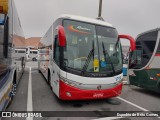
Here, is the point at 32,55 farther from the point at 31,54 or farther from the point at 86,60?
the point at 86,60

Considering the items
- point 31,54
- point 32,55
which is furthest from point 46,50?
point 31,54

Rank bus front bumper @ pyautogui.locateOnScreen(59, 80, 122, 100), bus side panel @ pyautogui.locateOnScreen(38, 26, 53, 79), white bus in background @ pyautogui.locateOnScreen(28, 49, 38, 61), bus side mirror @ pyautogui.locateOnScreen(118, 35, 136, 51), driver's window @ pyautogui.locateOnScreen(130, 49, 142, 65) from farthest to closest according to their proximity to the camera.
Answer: white bus in background @ pyautogui.locateOnScreen(28, 49, 38, 61) → driver's window @ pyautogui.locateOnScreen(130, 49, 142, 65) → bus side panel @ pyautogui.locateOnScreen(38, 26, 53, 79) → bus side mirror @ pyautogui.locateOnScreen(118, 35, 136, 51) → bus front bumper @ pyautogui.locateOnScreen(59, 80, 122, 100)

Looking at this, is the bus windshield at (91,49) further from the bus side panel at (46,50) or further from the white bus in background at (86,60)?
the bus side panel at (46,50)

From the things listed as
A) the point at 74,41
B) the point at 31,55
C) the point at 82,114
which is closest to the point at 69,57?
the point at 74,41

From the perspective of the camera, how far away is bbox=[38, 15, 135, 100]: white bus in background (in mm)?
5078

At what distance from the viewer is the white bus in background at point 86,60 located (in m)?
5.08

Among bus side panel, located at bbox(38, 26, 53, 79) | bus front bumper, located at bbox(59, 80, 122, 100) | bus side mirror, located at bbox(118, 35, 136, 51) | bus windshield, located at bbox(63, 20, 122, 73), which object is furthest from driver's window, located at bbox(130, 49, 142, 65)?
bus side panel, located at bbox(38, 26, 53, 79)

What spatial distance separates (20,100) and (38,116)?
6.02 ft

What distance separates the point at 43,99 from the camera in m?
6.28

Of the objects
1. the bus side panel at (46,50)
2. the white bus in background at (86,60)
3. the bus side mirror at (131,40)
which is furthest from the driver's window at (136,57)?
the bus side panel at (46,50)

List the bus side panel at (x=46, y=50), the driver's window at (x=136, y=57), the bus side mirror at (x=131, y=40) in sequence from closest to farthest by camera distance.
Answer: the bus side mirror at (x=131, y=40) < the bus side panel at (x=46, y=50) < the driver's window at (x=136, y=57)

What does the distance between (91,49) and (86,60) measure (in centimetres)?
44

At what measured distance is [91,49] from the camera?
5.43 metres

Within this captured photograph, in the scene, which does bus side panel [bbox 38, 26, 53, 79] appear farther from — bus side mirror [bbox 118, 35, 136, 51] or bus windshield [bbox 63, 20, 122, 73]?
bus side mirror [bbox 118, 35, 136, 51]
